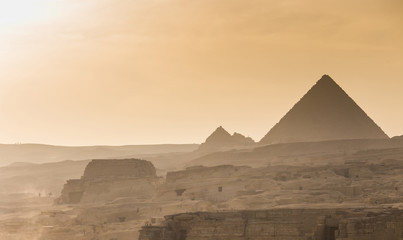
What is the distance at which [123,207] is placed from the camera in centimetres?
4216

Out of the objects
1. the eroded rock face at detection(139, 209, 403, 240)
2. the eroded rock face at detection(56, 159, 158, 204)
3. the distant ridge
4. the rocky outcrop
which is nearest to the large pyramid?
the distant ridge

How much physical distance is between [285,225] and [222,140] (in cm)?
10223

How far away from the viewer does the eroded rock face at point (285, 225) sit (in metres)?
16.5

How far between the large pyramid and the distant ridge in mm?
20620

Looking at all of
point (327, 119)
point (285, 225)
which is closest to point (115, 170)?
point (285, 225)

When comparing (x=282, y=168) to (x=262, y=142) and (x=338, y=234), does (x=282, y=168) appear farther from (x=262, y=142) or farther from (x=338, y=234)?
(x=262, y=142)

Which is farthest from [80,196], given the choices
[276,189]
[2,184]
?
[2,184]

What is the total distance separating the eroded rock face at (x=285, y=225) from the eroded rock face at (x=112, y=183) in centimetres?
2958

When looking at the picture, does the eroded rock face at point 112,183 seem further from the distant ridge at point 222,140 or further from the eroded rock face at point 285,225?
the distant ridge at point 222,140

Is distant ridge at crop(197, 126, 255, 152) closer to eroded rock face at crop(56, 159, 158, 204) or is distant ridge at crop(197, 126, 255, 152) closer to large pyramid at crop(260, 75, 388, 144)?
large pyramid at crop(260, 75, 388, 144)

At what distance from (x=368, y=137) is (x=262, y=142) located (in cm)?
1322

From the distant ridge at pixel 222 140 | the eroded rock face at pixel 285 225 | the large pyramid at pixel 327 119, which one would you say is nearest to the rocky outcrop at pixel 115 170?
the eroded rock face at pixel 285 225

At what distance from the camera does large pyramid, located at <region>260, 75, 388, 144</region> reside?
9250 cm

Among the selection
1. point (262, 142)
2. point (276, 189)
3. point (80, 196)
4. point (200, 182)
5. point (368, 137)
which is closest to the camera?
point (276, 189)
